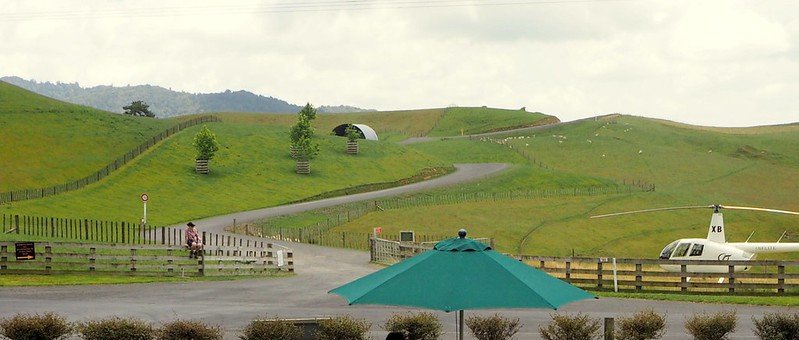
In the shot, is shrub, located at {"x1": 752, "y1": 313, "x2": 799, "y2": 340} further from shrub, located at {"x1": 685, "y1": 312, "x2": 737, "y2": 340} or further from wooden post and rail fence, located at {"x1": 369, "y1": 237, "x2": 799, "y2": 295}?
wooden post and rail fence, located at {"x1": 369, "y1": 237, "x2": 799, "y2": 295}

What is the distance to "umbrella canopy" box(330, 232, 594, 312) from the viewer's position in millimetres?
15625

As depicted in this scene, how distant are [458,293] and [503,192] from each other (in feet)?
283

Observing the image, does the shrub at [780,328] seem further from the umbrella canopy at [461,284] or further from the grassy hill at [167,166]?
the grassy hill at [167,166]

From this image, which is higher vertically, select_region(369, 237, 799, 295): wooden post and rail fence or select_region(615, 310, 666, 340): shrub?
select_region(615, 310, 666, 340): shrub

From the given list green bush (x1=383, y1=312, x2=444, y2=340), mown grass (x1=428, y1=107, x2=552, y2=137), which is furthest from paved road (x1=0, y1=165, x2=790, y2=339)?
mown grass (x1=428, y1=107, x2=552, y2=137)

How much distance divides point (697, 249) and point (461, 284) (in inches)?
1245

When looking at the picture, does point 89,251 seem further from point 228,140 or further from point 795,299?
point 228,140

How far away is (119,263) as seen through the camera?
42.2 metres

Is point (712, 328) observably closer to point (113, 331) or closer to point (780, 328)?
point (780, 328)

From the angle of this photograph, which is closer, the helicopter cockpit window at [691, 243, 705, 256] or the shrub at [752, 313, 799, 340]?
the shrub at [752, 313, 799, 340]

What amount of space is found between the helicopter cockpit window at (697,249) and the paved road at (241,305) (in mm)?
11176

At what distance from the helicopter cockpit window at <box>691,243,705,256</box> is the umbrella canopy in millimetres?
29891

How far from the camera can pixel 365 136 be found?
138000 mm

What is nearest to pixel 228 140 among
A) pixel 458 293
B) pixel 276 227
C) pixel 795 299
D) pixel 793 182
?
pixel 276 227
